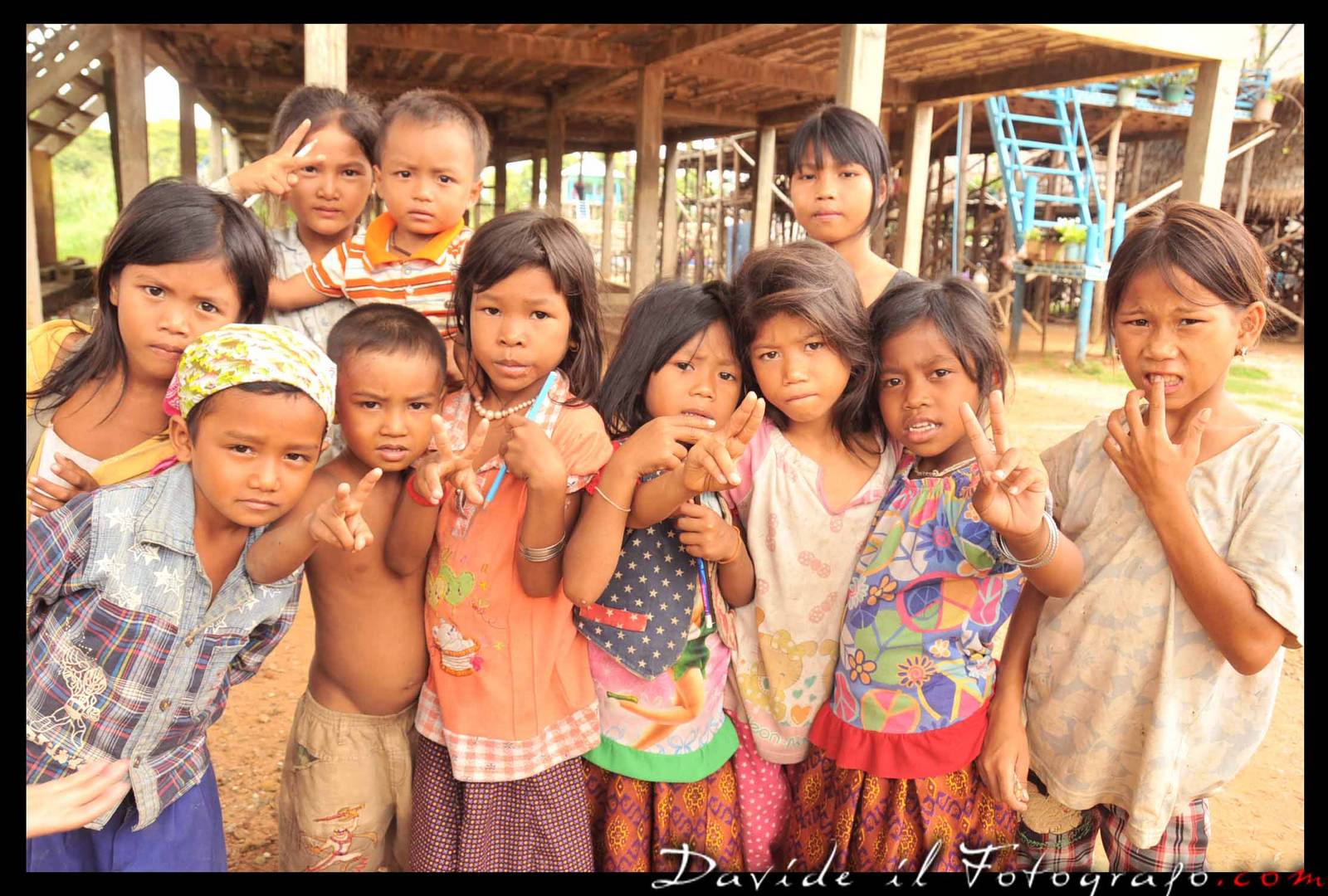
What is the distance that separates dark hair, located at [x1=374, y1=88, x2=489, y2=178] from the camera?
217 cm

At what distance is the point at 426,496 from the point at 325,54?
316cm

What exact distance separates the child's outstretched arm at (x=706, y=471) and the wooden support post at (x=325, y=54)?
3.13 metres

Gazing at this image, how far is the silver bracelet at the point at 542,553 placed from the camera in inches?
62.2

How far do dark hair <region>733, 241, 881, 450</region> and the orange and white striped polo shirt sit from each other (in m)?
0.82

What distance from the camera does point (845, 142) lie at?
234 centimetres

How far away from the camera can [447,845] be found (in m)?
1.77

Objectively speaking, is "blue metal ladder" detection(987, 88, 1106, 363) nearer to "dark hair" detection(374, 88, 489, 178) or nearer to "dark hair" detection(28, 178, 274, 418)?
Answer: "dark hair" detection(374, 88, 489, 178)

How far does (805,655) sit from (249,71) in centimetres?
1059

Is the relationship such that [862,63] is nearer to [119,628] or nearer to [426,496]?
[426,496]

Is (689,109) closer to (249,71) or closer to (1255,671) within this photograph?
(249,71)

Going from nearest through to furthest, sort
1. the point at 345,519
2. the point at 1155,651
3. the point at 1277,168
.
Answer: the point at 345,519 < the point at 1155,651 < the point at 1277,168

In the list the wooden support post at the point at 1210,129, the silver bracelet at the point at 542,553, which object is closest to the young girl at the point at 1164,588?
the silver bracelet at the point at 542,553

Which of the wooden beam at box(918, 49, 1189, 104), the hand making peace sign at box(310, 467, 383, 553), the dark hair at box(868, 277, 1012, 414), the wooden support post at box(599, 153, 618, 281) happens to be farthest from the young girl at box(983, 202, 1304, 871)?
the wooden support post at box(599, 153, 618, 281)

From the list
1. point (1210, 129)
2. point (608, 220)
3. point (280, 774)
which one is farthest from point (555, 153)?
point (280, 774)
